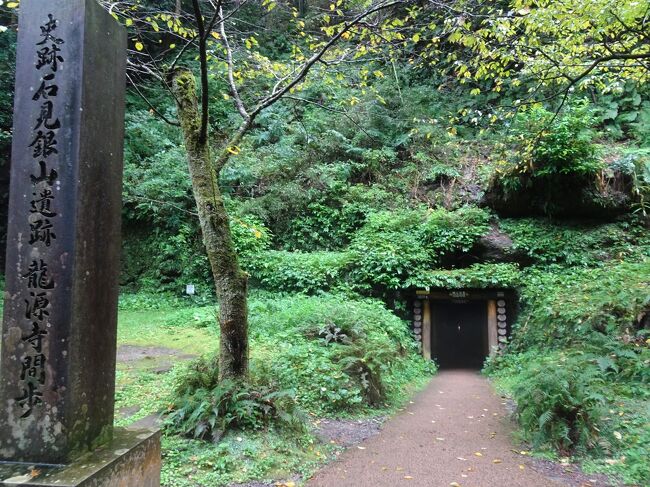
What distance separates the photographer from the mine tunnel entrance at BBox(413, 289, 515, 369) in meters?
12.1

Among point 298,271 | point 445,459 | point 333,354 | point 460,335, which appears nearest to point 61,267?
point 445,459

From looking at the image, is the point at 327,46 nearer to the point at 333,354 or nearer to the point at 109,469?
the point at 109,469

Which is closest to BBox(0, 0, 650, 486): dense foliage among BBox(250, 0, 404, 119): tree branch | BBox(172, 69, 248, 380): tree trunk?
BBox(172, 69, 248, 380): tree trunk

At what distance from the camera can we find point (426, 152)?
16.5 metres

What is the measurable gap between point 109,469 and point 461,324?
52.2 feet

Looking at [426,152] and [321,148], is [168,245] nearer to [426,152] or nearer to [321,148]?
[321,148]

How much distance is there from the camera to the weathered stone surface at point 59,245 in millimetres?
2387

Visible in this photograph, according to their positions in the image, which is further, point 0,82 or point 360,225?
point 360,225

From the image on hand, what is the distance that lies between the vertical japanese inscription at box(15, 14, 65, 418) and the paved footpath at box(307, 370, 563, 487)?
2.72 m

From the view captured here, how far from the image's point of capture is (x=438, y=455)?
509 centimetres

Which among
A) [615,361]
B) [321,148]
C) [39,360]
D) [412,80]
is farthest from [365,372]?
[412,80]

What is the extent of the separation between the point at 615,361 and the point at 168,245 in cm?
1217

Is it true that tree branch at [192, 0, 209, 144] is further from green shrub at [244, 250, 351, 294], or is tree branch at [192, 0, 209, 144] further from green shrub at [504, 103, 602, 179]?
green shrub at [504, 103, 602, 179]

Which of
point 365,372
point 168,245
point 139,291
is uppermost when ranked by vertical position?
point 168,245
